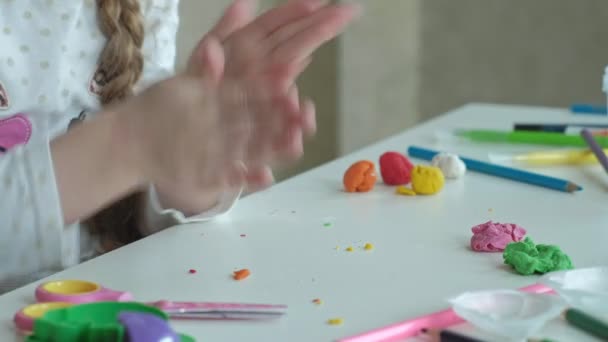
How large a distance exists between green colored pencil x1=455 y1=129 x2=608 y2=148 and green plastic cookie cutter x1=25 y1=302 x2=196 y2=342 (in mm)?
546

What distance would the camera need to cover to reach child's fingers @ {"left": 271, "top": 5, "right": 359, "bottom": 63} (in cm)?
54

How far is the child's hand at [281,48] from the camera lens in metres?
0.52

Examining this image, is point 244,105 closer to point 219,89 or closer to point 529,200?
point 219,89

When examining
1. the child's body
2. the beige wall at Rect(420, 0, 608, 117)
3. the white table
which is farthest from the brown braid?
the beige wall at Rect(420, 0, 608, 117)

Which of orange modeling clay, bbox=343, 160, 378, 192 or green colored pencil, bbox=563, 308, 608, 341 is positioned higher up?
green colored pencil, bbox=563, 308, 608, 341

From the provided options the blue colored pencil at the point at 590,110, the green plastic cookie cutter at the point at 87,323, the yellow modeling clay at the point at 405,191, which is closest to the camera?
the green plastic cookie cutter at the point at 87,323

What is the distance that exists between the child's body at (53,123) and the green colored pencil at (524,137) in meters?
0.30

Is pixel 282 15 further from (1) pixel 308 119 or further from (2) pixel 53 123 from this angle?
(2) pixel 53 123

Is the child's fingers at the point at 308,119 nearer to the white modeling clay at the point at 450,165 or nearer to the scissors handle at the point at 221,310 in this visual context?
the scissors handle at the point at 221,310

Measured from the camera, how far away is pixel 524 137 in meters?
0.88

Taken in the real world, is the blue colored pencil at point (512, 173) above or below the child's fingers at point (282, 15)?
below

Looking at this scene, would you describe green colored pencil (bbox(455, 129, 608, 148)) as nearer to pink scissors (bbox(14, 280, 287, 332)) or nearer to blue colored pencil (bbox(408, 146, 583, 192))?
blue colored pencil (bbox(408, 146, 583, 192))

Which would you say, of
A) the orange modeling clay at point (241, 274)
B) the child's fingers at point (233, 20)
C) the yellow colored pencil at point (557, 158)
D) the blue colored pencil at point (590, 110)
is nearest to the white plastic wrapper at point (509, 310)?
the orange modeling clay at point (241, 274)

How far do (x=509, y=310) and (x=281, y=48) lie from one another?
0.71ft
